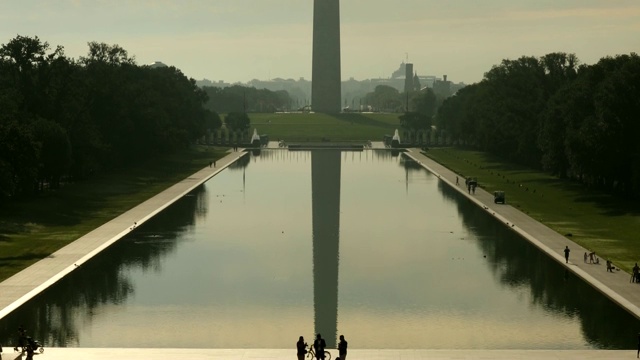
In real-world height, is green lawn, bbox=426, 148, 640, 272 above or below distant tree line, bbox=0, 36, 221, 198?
below

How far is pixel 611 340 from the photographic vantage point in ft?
128

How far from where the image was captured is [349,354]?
36719mm

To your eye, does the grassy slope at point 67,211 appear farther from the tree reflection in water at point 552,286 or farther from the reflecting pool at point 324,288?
the tree reflection in water at point 552,286

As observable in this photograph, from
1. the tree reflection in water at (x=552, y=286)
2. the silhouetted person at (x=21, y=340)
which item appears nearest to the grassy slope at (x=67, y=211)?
the silhouetted person at (x=21, y=340)

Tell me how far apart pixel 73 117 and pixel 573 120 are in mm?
37428

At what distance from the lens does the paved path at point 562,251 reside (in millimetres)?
46219

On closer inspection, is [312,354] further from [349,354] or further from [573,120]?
[573,120]

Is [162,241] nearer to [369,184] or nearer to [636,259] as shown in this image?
[636,259]

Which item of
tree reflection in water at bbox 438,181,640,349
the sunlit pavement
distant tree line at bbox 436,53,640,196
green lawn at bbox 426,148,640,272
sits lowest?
the sunlit pavement

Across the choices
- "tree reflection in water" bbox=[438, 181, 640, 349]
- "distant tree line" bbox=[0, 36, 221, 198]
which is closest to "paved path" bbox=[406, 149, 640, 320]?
"tree reflection in water" bbox=[438, 181, 640, 349]

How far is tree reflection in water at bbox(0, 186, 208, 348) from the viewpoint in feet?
132

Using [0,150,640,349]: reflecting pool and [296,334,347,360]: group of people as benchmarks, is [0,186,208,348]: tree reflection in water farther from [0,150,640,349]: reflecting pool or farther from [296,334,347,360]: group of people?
[296,334,347,360]: group of people

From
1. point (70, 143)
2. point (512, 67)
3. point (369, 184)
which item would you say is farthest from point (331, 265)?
point (512, 67)

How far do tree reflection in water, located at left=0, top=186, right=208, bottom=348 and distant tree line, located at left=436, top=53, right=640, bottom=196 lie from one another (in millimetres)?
28201
